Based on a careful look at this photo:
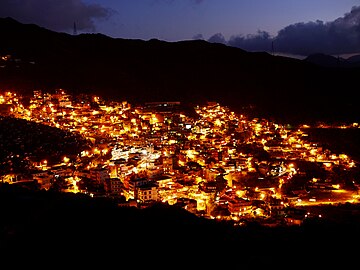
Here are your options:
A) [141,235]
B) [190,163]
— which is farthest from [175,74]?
[141,235]

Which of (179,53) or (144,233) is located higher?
(179,53)

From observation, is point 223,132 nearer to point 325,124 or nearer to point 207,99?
point 325,124

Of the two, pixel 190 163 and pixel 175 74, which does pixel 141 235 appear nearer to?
pixel 190 163

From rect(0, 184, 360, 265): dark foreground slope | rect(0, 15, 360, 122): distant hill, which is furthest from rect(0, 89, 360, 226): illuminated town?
rect(0, 15, 360, 122): distant hill

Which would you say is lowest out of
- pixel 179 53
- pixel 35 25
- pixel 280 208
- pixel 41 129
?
pixel 280 208

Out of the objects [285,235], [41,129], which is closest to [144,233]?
[285,235]

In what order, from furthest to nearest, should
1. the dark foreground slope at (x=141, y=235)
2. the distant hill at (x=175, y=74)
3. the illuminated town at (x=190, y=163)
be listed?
the distant hill at (x=175, y=74) → the illuminated town at (x=190, y=163) → the dark foreground slope at (x=141, y=235)

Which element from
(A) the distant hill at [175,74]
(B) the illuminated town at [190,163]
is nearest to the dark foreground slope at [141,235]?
(B) the illuminated town at [190,163]

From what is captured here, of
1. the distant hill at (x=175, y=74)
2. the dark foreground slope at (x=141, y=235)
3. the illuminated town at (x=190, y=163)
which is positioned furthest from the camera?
the distant hill at (x=175, y=74)

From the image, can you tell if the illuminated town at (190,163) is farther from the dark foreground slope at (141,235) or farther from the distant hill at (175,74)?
the distant hill at (175,74)
